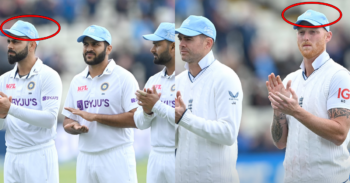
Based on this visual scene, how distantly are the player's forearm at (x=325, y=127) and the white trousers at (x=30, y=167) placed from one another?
173 centimetres

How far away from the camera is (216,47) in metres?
3.62

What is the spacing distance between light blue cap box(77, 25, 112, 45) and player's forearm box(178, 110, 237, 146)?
34.4 inches

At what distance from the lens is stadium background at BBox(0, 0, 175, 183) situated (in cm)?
255

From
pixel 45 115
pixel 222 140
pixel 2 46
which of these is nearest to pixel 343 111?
pixel 222 140

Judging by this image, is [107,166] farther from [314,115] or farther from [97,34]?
[314,115]

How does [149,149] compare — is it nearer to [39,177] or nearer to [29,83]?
[39,177]

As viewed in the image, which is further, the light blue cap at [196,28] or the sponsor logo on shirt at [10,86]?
the sponsor logo on shirt at [10,86]

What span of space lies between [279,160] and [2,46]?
2463 millimetres

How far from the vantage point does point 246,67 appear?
3.95m

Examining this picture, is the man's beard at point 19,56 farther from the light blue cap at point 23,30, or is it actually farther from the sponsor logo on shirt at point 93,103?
the sponsor logo on shirt at point 93,103

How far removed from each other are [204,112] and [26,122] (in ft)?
4.15

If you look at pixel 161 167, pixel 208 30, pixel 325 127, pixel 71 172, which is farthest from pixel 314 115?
pixel 71 172

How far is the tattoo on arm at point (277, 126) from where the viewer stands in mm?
2160

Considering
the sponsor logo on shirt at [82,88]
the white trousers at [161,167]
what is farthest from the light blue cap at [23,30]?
the white trousers at [161,167]
